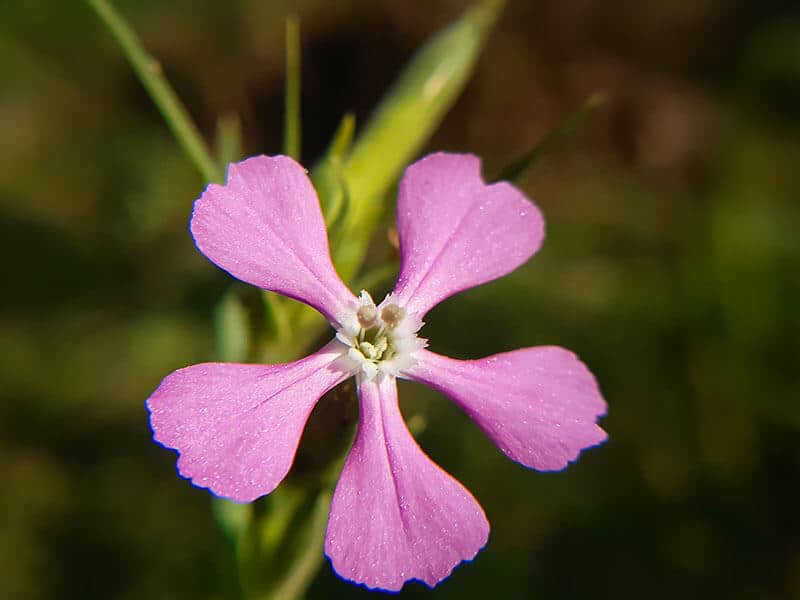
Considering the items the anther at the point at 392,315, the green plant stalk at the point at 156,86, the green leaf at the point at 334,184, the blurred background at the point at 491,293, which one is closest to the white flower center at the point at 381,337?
the anther at the point at 392,315

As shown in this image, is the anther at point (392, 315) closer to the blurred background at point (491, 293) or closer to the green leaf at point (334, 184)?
the green leaf at point (334, 184)

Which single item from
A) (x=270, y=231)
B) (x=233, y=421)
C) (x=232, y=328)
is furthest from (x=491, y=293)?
(x=233, y=421)

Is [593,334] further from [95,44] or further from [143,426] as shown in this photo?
[95,44]

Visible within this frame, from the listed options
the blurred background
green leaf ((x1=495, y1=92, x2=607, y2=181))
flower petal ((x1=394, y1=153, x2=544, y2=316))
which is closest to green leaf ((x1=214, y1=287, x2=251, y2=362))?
flower petal ((x1=394, y1=153, x2=544, y2=316))

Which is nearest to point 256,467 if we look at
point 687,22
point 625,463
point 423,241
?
point 423,241

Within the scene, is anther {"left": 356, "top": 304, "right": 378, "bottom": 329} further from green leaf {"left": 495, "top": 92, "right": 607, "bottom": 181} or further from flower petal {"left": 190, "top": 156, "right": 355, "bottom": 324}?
green leaf {"left": 495, "top": 92, "right": 607, "bottom": 181}

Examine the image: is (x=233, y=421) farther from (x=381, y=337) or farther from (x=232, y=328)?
(x=232, y=328)
